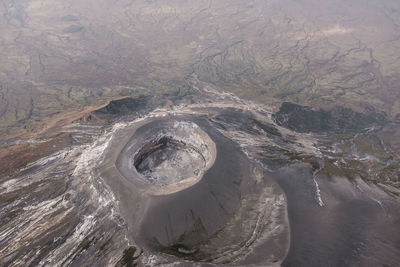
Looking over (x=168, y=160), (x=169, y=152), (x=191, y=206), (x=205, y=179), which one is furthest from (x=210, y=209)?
(x=169, y=152)

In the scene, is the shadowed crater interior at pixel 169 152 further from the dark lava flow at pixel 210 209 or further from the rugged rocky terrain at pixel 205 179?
the dark lava flow at pixel 210 209

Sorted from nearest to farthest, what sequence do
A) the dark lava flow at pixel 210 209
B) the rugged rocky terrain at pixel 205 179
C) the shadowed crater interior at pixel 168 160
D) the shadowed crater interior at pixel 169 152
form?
the rugged rocky terrain at pixel 205 179, the dark lava flow at pixel 210 209, the shadowed crater interior at pixel 169 152, the shadowed crater interior at pixel 168 160

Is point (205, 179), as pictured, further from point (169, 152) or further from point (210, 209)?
point (169, 152)

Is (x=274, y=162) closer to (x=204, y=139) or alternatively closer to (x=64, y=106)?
(x=204, y=139)

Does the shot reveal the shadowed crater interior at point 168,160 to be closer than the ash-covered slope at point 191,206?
No

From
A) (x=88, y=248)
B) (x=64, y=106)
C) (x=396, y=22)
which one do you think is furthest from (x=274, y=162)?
(x=396, y=22)

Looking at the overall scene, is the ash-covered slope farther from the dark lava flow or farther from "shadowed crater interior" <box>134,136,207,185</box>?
"shadowed crater interior" <box>134,136,207,185</box>

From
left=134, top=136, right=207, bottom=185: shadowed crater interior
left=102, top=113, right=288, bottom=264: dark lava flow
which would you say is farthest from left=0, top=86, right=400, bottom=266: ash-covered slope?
left=134, top=136, right=207, bottom=185: shadowed crater interior

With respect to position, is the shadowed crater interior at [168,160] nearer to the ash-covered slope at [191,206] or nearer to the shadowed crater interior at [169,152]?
the shadowed crater interior at [169,152]

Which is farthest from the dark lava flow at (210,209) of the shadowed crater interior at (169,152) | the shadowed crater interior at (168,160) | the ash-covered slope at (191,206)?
the shadowed crater interior at (168,160)

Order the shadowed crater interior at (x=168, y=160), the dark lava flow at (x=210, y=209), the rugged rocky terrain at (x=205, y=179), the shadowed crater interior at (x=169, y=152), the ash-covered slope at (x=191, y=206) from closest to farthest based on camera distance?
the ash-covered slope at (x=191, y=206), the rugged rocky terrain at (x=205, y=179), the dark lava flow at (x=210, y=209), the shadowed crater interior at (x=169, y=152), the shadowed crater interior at (x=168, y=160)

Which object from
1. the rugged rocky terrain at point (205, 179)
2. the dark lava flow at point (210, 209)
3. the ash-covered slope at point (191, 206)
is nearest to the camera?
the ash-covered slope at point (191, 206)
